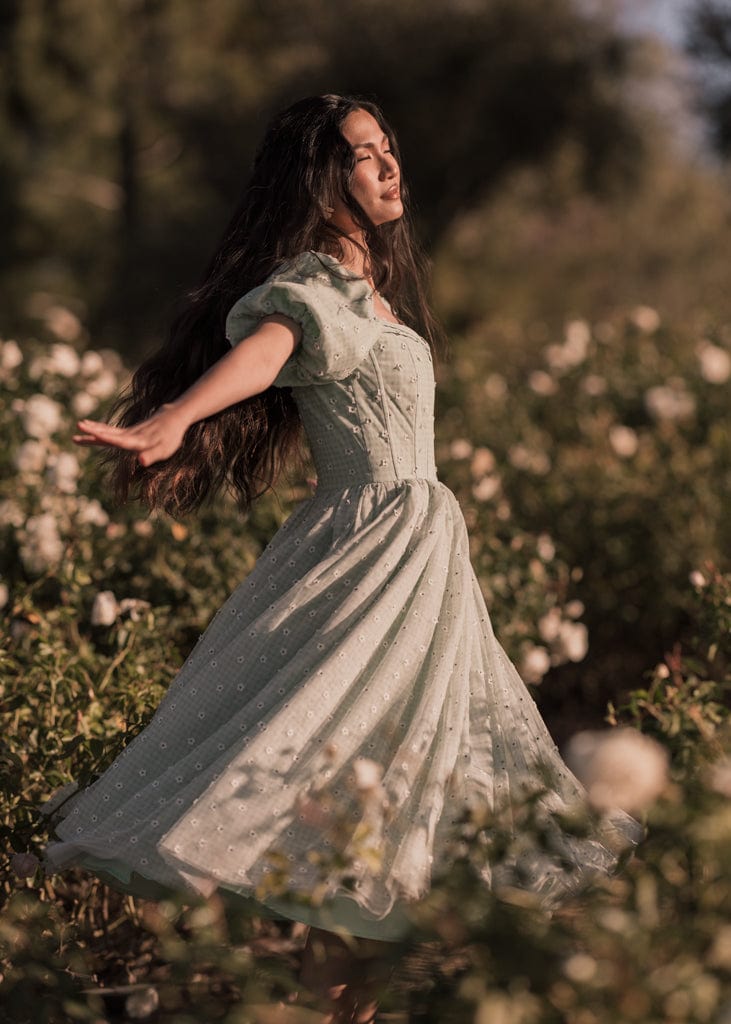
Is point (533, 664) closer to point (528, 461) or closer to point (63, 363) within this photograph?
point (528, 461)

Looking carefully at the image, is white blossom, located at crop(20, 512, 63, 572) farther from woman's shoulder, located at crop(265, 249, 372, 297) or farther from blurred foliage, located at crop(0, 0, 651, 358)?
blurred foliage, located at crop(0, 0, 651, 358)

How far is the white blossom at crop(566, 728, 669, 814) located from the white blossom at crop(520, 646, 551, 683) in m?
2.22

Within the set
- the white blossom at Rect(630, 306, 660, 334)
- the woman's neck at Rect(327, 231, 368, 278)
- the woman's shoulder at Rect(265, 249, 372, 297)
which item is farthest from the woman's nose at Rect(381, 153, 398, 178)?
the white blossom at Rect(630, 306, 660, 334)

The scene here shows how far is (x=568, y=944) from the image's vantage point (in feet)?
4.62

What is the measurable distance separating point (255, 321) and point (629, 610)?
285cm

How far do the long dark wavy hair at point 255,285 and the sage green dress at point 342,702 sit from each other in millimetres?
155

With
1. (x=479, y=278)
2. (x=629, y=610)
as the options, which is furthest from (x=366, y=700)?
(x=479, y=278)

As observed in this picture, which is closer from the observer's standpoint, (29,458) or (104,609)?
(104,609)

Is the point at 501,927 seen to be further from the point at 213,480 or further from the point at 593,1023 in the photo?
the point at 213,480

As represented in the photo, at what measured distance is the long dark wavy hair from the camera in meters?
2.50

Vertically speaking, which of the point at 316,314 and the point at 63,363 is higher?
the point at 316,314

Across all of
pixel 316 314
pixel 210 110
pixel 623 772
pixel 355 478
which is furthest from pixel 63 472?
pixel 210 110

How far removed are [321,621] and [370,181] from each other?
83 centimetres

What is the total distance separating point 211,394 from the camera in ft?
6.79
